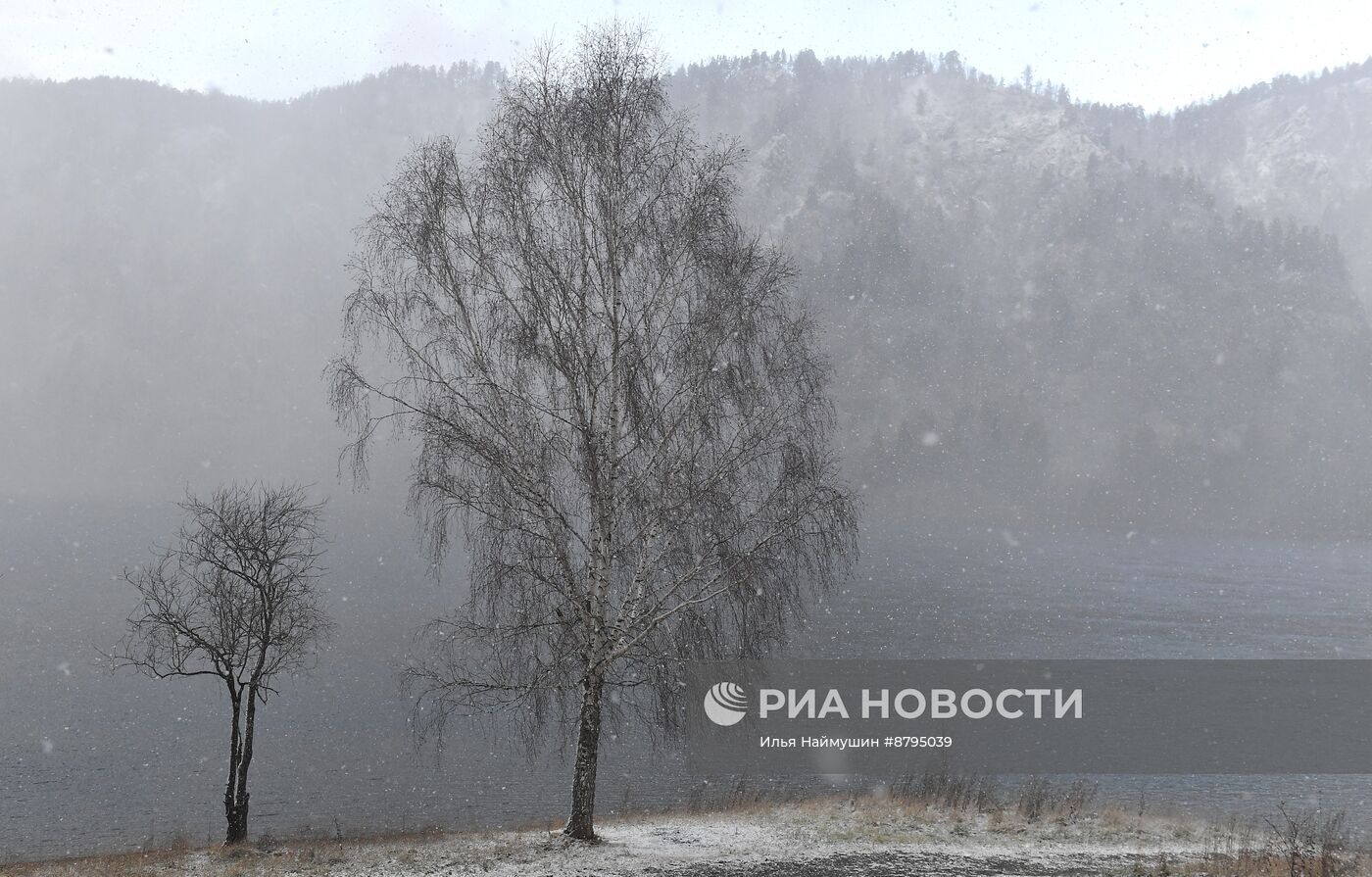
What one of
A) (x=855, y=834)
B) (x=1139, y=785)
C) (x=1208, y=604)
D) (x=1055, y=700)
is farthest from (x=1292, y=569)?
(x=855, y=834)

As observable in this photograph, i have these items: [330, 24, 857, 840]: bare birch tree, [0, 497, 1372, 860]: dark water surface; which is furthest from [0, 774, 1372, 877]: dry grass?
[0, 497, 1372, 860]: dark water surface

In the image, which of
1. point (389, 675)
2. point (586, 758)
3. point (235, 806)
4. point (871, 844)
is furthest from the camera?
point (389, 675)

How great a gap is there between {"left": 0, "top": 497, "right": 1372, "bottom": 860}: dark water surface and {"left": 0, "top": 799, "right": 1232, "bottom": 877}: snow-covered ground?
10.4 m

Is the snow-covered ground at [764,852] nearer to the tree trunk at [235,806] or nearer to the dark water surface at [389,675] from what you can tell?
the tree trunk at [235,806]

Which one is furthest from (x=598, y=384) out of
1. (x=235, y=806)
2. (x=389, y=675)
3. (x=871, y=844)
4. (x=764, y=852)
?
(x=389, y=675)

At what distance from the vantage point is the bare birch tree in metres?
16.0

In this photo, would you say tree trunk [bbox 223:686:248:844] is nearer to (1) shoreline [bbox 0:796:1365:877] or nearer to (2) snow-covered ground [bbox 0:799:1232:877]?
(1) shoreline [bbox 0:796:1365:877]

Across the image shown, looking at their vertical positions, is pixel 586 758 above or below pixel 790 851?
above

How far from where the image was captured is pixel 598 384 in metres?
16.2

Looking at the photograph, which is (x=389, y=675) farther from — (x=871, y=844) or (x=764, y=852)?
(x=871, y=844)

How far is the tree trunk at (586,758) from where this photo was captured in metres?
16.4

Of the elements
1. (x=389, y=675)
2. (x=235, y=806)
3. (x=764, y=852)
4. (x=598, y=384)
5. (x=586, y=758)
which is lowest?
(x=389, y=675)

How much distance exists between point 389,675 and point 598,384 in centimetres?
4119

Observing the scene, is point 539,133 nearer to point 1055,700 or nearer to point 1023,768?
point 1023,768
